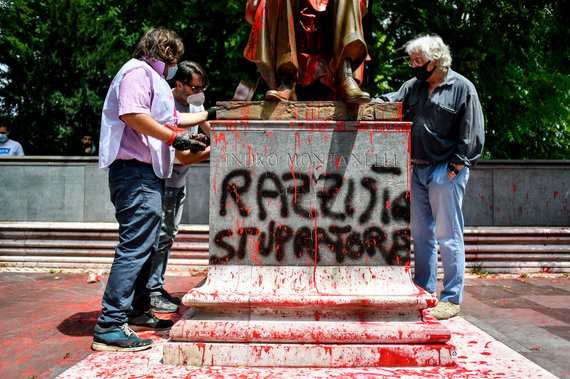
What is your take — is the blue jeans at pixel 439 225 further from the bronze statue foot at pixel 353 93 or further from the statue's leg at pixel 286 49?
the statue's leg at pixel 286 49

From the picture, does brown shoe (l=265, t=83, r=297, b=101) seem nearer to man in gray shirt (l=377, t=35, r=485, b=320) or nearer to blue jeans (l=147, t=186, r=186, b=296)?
man in gray shirt (l=377, t=35, r=485, b=320)

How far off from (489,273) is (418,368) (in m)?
3.75

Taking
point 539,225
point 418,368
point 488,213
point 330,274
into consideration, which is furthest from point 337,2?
point 539,225

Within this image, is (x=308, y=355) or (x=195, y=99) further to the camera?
(x=195, y=99)

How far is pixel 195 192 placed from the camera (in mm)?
6273

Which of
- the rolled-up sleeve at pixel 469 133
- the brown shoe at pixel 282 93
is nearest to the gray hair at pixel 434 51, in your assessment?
the rolled-up sleeve at pixel 469 133

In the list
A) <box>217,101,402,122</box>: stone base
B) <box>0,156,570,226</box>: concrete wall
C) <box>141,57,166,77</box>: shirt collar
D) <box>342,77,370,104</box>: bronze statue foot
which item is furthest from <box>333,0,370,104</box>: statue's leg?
<box>0,156,570,226</box>: concrete wall

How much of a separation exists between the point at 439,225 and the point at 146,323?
228 centimetres

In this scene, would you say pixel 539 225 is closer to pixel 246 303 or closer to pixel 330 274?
pixel 330 274

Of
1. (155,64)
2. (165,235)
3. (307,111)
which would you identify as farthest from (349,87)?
(165,235)

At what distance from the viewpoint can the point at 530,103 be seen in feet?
29.4

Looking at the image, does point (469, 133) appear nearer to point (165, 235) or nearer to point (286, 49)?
point (286, 49)

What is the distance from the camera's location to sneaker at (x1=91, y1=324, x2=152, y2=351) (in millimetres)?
2875

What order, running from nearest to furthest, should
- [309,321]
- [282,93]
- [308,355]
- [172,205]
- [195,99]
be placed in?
[308,355] < [309,321] < [282,93] < [172,205] < [195,99]
